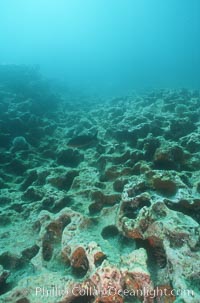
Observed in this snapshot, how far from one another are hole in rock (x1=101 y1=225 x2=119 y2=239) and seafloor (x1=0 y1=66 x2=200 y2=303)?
16mm

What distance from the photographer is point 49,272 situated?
3621mm

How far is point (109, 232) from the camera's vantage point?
436cm

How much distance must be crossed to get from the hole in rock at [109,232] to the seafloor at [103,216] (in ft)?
0.05

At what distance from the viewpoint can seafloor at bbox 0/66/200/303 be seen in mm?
3117

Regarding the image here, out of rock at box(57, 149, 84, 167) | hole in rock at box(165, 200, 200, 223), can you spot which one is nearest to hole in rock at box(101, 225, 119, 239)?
hole in rock at box(165, 200, 200, 223)

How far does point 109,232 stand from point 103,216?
0.41 meters

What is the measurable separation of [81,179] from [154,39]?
136007 millimetres

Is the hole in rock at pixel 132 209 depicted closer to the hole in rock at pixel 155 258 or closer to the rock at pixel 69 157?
the hole in rock at pixel 155 258

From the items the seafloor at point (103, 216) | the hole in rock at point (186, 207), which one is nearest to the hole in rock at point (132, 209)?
the seafloor at point (103, 216)

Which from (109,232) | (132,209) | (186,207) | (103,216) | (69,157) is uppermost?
(69,157)

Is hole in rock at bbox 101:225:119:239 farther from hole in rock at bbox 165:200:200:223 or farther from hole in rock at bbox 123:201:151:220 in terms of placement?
hole in rock at bbox 165:200:200:223

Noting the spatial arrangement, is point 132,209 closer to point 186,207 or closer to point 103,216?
point 103,216

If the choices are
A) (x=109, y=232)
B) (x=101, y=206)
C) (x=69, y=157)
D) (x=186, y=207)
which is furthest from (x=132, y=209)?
(x=69, y=157)

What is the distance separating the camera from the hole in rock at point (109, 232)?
4.29 meters
